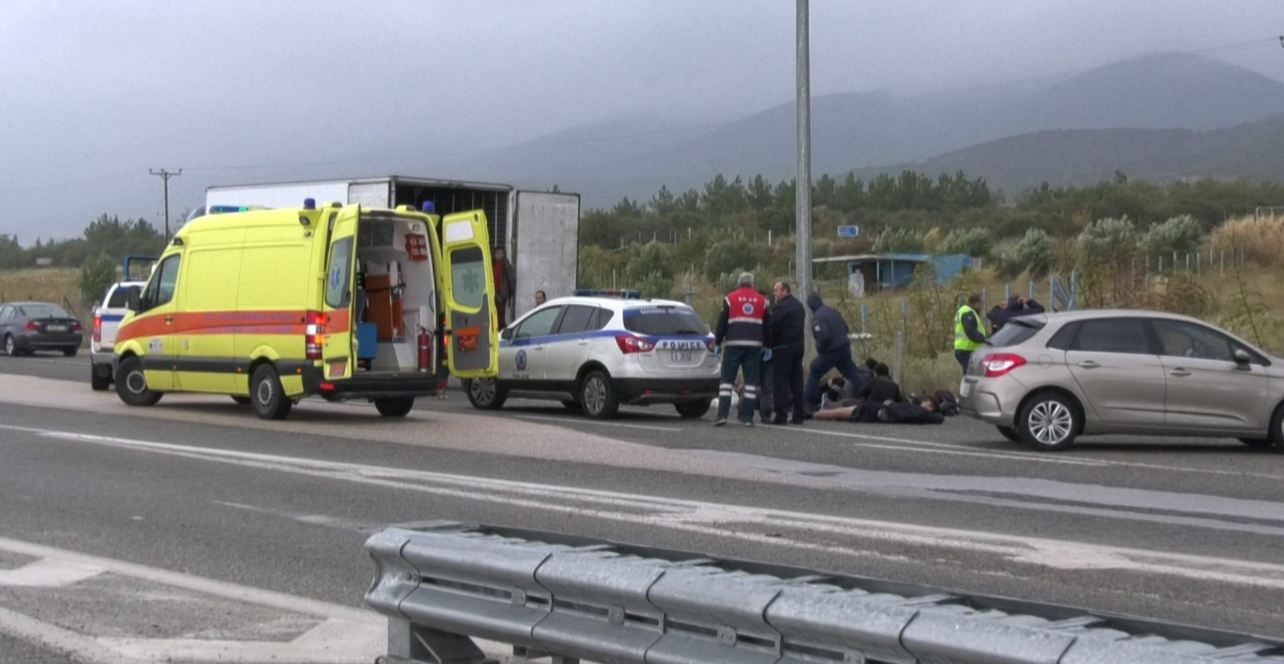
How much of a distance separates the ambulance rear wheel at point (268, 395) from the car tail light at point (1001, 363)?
27.8 ft

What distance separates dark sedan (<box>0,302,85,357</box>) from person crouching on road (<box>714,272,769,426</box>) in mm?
27909

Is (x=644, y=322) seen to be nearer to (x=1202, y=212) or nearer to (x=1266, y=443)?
(x=1266, y=443)

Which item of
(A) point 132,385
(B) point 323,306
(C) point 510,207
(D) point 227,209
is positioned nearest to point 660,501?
(B) point 323,306

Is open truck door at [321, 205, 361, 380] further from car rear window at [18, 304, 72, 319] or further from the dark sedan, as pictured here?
car rear window at [18, 304, 72, 319]

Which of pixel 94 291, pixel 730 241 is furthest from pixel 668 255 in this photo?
pixel 94 291

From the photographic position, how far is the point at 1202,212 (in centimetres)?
7450

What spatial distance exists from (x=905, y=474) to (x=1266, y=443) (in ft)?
19.0

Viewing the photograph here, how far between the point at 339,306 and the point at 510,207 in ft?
27.9

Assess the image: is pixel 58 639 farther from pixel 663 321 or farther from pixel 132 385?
pixel 132 385

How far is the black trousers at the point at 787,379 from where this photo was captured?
20516 millimetres

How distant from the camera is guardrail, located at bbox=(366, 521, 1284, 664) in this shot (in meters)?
4.24

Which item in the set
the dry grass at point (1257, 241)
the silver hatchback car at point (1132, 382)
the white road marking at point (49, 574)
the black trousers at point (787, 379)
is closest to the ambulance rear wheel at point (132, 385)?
the black trousers at point (787, 379)

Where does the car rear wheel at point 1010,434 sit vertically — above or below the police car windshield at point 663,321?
below

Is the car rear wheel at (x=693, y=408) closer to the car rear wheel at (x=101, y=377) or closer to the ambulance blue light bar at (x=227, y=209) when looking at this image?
the ambulance blue light bar at (x=227, y=209)
